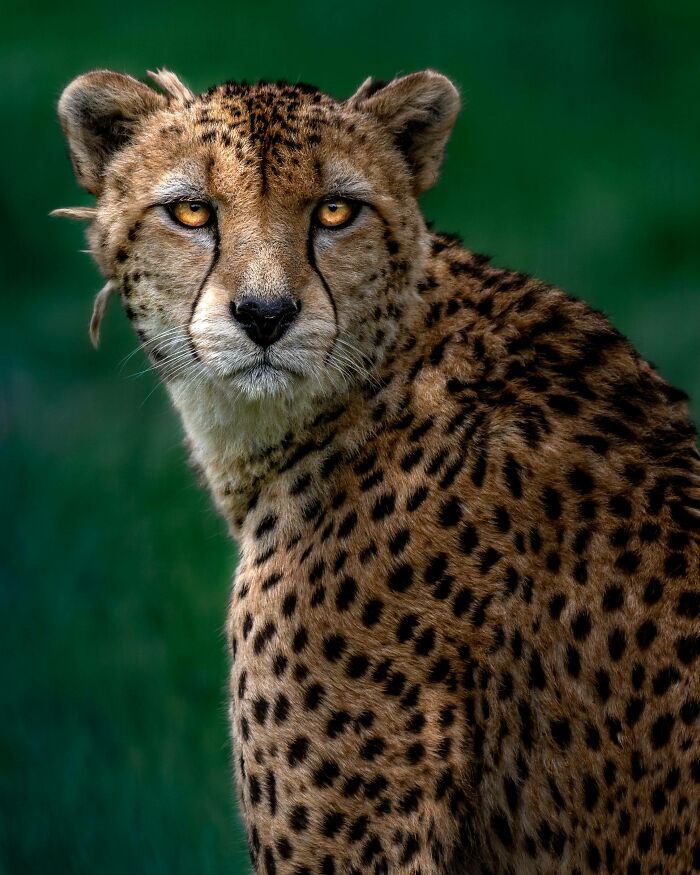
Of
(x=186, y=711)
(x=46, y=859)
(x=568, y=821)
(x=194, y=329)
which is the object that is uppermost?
(x=194, y=329)

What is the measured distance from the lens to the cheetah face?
3088mm

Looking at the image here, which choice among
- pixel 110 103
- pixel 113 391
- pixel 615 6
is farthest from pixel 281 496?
pixel 615 6

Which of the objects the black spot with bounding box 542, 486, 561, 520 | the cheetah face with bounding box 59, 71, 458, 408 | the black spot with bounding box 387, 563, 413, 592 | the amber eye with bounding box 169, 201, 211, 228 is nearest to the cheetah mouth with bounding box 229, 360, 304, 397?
the cheetah face with bounding box 59, 71, 458, 408

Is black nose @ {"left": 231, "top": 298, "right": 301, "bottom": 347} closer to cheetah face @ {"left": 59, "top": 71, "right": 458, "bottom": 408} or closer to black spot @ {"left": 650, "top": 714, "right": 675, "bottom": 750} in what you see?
cheetah face @ {"left": 59, "top": 71, "right": 458, "bottom": 408}

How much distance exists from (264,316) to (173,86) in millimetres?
709

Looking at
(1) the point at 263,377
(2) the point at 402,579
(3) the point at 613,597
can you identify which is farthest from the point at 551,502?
(1) the point at 263,377

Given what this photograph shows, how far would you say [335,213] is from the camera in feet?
10.5

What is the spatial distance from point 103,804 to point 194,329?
2.34m

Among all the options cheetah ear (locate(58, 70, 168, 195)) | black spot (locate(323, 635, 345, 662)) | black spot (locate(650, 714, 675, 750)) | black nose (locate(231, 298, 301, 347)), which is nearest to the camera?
black spot (locate(650, 714, 675, 750))

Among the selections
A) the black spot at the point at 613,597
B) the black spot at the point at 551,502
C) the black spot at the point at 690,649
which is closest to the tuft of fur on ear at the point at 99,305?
the black spot at the point at 551,502

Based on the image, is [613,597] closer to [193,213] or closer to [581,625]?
[581,625]

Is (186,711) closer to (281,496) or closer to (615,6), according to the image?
(281,496)

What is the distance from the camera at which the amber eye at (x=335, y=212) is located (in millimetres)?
3201

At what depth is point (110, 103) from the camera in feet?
11.1
